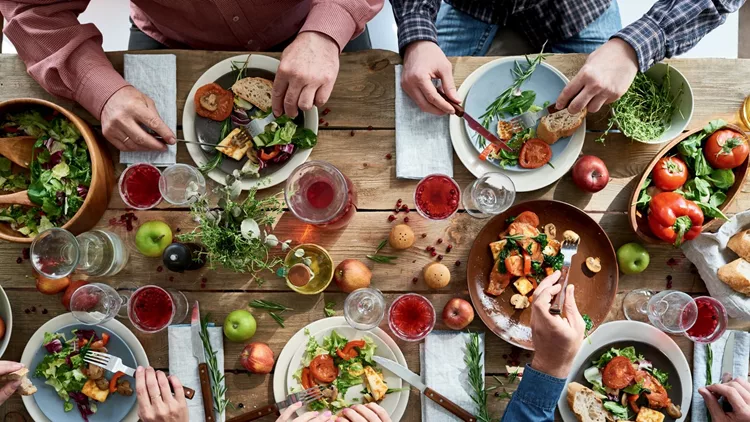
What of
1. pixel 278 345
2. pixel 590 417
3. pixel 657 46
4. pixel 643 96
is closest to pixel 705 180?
pixel 643 96

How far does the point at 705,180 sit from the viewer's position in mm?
2014

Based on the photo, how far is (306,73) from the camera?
1868 mm

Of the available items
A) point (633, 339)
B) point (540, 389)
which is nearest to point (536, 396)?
point (540, 389)

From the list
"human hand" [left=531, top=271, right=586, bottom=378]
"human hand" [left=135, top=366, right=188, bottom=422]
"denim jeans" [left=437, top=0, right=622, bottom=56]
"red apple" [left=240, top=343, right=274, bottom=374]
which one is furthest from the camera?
"denim jeans" [left=437, top=0, right=622, bottom=56]

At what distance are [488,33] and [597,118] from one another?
665 mm

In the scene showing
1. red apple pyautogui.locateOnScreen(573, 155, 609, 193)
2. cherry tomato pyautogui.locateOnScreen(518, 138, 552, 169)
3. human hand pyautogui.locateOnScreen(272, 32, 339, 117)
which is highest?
human hand pyautogui.locateOnScreen(272, 32, 339, 117)

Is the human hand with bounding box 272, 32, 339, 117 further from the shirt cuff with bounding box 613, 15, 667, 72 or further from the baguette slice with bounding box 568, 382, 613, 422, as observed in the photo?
the baguette slice with bounding box 568, 382, 613, 422

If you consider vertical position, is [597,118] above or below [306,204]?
above

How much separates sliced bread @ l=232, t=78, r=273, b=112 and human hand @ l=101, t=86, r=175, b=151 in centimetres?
29

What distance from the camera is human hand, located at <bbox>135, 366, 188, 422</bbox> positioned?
6.19 feet

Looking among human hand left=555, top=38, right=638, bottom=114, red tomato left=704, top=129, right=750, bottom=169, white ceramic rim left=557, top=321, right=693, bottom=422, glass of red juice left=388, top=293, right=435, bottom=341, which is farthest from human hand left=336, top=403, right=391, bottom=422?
red tomato left=704, top=129, right=750, bottom=169

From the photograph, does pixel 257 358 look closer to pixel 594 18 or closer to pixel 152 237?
pixel 152 237

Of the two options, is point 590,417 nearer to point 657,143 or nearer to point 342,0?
point 657,143

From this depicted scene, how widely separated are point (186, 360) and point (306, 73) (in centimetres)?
113
